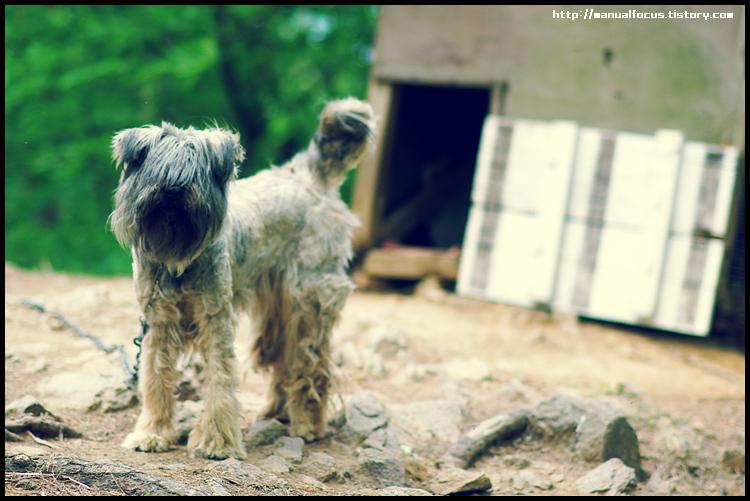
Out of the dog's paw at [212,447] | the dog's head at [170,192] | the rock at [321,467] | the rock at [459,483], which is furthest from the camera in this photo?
the rock at [459,483]

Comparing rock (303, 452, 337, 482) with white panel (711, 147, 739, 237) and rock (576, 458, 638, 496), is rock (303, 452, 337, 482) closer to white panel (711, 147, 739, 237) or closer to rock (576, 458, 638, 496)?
rock (576, 458, 638, 496)

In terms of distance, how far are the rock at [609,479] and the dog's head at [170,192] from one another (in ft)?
8.56

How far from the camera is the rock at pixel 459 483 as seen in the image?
11.1 feet

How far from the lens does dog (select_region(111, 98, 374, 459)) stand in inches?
116

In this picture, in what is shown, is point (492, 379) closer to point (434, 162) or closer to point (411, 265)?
point (411, 265)

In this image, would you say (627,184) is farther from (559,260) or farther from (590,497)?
(590,497)

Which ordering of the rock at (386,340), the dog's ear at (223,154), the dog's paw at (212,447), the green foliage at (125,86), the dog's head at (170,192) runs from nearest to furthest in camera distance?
the dog's head at (170,192), the dog's ear at (223,154), the dog's paw at (212,447), the rock at (386,340), the green foliage at (125,86)

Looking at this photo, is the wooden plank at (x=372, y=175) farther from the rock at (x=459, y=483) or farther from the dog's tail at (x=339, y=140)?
the rock at (x=459, y=483)

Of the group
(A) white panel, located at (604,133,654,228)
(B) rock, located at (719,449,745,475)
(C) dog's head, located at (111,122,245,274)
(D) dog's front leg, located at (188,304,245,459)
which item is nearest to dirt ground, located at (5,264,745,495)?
(B) rock, located at (719,449,745,475)

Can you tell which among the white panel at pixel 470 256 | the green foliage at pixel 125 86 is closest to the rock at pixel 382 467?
the white panel at pixel 470 256

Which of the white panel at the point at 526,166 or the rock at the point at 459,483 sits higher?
the white panel at the point at 526,166

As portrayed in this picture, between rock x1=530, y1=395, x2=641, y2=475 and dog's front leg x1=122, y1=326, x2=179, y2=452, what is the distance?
8.03 feet

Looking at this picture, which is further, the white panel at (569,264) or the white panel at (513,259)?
the white panel at (513,259)

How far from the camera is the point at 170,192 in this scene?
286 centimetres
